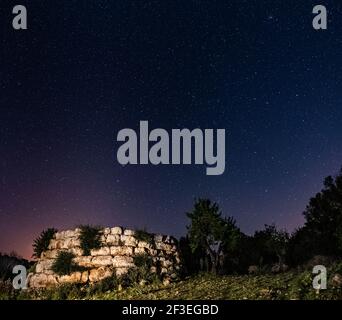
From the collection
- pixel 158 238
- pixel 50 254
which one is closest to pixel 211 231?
pixel 158 238

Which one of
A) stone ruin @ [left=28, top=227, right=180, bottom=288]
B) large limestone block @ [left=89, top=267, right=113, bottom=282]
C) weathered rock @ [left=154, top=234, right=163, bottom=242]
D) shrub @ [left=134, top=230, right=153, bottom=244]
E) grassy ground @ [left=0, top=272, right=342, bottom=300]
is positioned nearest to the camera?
grassy ground @ [left=0, top=272, right=342, bottom=300]

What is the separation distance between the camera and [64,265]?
98.6 ft

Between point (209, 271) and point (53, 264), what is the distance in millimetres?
11812

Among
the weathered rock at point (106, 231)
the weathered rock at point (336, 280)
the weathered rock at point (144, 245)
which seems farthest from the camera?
the weathered rock at point (106, 231)

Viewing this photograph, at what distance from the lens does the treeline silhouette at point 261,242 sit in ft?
115

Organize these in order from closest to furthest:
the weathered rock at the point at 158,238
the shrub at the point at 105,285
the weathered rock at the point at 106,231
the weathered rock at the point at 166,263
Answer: the shrub at the point at 105,285, the weathered rock at the point at 166,263, the weathered rock at the point at 106,231, the weathered rock at the point at 158,238

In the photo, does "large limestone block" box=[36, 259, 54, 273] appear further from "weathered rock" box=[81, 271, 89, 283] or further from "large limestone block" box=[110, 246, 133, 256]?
"large limestone block" box=[110, 246, 133, 256]

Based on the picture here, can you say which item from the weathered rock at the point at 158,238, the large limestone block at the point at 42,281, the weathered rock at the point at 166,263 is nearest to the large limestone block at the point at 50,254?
the large limestone block at the point at 42,281

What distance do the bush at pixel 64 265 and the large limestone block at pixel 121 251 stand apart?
251cm

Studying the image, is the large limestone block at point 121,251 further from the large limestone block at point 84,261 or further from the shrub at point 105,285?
the shrub at point 105,285

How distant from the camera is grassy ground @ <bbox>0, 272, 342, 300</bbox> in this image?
21302 millimetres

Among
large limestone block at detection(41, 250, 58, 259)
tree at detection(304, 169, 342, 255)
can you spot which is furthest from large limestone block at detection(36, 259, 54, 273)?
tree at detection(304, 169, 342, 255)

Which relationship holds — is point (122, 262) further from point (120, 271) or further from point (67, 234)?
point (67, 234)
